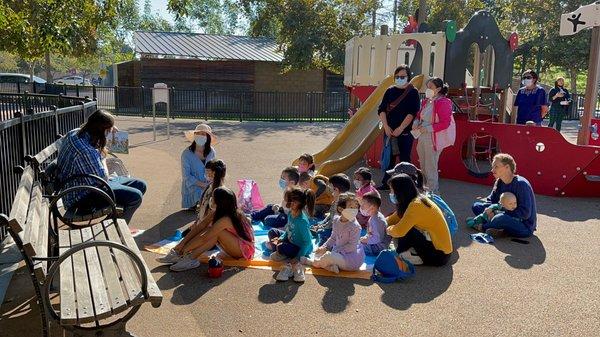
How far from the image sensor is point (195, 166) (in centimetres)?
727

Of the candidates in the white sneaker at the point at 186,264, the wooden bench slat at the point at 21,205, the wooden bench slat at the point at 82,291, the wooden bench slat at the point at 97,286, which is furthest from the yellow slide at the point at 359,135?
the wooden bench slat at the point at 82,291

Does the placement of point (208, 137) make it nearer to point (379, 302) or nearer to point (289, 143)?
point (379, 302)

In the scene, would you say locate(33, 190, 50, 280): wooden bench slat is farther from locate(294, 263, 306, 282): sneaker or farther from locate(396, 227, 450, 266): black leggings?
locate(396, 227, 450, 266): black leggings

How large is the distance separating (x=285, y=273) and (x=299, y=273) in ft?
0.43

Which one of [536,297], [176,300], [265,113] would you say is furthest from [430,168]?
[265,113]

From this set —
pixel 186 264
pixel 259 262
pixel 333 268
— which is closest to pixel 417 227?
pixel 333 268

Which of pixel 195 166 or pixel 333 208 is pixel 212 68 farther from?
pixel 333 208

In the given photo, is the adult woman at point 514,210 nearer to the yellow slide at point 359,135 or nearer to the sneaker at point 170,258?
the sneaker at point 170,258

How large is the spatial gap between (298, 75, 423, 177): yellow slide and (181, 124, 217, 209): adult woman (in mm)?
3463

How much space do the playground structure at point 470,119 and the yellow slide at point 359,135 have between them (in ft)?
0.06

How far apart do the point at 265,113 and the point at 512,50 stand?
47.1 ft

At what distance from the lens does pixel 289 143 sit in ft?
49.8

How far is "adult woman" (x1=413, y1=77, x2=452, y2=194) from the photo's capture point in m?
8.47

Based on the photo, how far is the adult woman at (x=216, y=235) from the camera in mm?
5230
